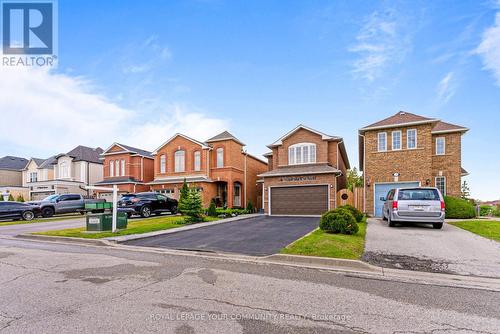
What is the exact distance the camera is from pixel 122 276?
5.87 meters

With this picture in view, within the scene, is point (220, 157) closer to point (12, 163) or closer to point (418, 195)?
point (418, 195)

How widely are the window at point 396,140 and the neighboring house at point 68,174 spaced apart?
115 feet

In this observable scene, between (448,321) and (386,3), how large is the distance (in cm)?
1222

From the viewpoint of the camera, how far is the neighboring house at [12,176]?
41938mm

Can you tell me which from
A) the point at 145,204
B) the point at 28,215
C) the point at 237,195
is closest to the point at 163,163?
the point at 237,195

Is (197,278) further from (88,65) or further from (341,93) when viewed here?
(341,93)

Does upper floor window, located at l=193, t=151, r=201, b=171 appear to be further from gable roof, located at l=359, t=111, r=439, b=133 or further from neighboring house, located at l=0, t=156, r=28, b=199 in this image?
neighboring house, located at l=0, t=156, r=28, b=199

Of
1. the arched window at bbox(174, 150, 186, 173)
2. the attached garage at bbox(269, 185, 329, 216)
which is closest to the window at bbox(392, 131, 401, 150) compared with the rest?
the attached garage at bbox(269, 185, 329, 216)

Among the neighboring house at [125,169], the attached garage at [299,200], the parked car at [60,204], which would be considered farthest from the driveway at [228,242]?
the neighboring house at [125,169]

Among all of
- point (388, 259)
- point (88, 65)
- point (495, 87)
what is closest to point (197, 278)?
point (388, 259)

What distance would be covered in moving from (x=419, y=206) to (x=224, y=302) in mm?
10867

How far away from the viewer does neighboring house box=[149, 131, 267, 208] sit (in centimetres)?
2742

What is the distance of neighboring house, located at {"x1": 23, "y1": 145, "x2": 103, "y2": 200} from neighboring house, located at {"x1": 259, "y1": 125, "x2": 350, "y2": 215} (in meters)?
26.3

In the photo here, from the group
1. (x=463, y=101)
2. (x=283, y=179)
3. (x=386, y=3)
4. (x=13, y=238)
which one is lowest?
(x=13, y=238)
